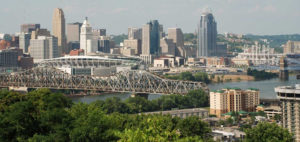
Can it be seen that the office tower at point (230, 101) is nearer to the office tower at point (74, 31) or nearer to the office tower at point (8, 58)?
the office tower at point (8, 58)

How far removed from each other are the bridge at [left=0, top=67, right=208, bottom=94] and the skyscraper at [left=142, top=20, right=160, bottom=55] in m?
49.2

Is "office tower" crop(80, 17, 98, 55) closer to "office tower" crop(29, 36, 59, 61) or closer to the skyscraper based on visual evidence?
"office tower" crop(29, 36, 59, 61)

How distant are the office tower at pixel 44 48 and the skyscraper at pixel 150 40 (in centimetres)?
2496

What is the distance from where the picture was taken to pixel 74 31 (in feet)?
349

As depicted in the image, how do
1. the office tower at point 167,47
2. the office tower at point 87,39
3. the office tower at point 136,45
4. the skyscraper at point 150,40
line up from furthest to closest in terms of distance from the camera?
the office tower at point 167,47, the office tower at point 136,45, the skyscraper at point 150,40, the office tower at point 87,39

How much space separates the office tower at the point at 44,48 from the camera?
7538 centimetres

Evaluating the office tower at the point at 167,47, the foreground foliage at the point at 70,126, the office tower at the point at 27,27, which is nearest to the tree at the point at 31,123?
the foreground foliage at the point at 70,126

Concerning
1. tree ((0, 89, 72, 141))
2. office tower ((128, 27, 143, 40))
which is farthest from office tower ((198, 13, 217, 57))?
tree ((0, 89, 72, 141))

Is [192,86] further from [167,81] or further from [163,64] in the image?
[163,64]

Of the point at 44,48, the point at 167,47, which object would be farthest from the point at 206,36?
the point at 44,48

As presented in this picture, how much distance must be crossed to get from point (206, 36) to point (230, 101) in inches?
3349

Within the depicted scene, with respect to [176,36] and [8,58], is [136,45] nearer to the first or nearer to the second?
[176,36]

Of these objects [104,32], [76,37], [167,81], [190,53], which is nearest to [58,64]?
[167,81]

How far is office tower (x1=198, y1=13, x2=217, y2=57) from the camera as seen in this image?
115m
